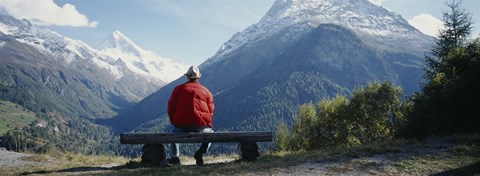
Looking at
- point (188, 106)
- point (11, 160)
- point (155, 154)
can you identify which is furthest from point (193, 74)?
point (11, 160)

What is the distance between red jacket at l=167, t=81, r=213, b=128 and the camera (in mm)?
14406

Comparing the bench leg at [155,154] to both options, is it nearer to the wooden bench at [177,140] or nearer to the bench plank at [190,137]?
the wooden bench at [177,140]

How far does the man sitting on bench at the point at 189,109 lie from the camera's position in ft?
47.3

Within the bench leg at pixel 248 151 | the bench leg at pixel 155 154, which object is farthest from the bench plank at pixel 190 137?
the bench leg at pixel 155 154

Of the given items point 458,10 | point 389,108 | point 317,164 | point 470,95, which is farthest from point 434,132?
point 389,108

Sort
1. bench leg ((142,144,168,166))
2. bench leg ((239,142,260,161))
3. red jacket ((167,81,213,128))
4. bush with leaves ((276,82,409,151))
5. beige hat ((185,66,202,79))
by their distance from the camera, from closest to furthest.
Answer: bench leg ((142,144,168,166)) < red jacket ((167,81,213,128)) < beige hat ((185,66,202,79)) < bench leg ((239,142,260,161)) < bush with leaves ((276,82,409,151))

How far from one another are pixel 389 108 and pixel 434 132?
43452 millimetres

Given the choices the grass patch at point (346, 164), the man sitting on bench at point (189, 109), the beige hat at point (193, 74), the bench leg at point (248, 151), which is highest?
the beige hat at point (193, 74)

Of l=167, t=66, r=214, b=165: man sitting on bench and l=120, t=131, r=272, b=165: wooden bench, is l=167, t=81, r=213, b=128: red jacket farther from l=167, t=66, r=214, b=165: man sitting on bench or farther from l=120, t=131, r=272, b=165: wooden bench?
l=120, t=131, r=272, b=165: wooden bench

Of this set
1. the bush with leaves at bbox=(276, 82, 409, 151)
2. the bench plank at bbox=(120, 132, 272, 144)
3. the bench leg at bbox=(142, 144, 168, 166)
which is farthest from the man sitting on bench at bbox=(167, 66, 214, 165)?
the bush with leaves at bbox=(276, 82, 409, 151)

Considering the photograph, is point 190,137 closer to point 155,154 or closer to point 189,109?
point 189,109

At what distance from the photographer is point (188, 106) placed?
1440cm

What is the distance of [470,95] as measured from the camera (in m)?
20.1

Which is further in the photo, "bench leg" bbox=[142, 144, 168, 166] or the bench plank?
"bench leg" bbox=[142, 144, 168, 166]
